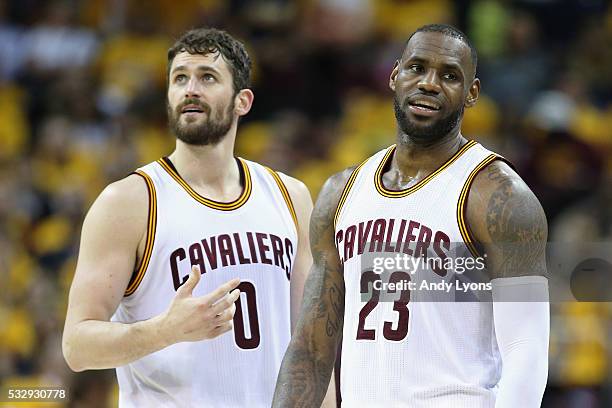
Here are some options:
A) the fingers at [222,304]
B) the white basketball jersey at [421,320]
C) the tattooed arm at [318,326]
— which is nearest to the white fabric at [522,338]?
the white basketball jersey at [421,320]

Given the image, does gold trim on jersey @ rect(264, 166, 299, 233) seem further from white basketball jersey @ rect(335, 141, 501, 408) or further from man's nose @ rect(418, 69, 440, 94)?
man's nose @ rect(418, 69, 440, 94)

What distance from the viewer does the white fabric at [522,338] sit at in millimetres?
4316

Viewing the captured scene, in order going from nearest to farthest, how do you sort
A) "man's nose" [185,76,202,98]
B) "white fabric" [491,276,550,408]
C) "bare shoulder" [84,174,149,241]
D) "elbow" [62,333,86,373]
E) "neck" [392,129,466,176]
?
"white fabric" [491,276,550,408] < "neck" [392,129,466,176] < "elbow" [62,333,86,373] < "bare shoulder" [84,174,149,241] < "man's nose" [185,76,202,98]

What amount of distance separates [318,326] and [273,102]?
7.66 metres

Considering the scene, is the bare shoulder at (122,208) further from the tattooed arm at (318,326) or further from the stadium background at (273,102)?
the stadium background at (273,102)

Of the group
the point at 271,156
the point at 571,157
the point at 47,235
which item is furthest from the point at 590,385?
the point at 47,235

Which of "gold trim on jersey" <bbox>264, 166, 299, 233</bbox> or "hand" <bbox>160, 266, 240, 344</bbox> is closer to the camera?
"hand" <bbox>160, 266, 240, 344</bbox>

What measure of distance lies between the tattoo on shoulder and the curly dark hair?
198 cm

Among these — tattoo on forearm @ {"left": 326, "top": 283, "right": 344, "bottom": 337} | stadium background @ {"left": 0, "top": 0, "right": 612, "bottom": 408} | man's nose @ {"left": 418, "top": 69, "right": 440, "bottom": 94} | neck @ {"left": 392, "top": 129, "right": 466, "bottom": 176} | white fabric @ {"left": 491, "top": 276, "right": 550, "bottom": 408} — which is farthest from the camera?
stadium background @ {"left": 0, "top": 0, "right": 612, "bottom": 408}

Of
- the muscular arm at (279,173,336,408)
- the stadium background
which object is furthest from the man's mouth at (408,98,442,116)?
the stadium background

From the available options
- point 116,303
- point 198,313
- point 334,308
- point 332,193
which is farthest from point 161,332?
point 332,193

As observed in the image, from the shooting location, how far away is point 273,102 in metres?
12.5

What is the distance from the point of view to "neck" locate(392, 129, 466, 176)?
193 inches

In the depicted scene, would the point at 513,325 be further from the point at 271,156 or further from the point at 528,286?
the point at 271,156
